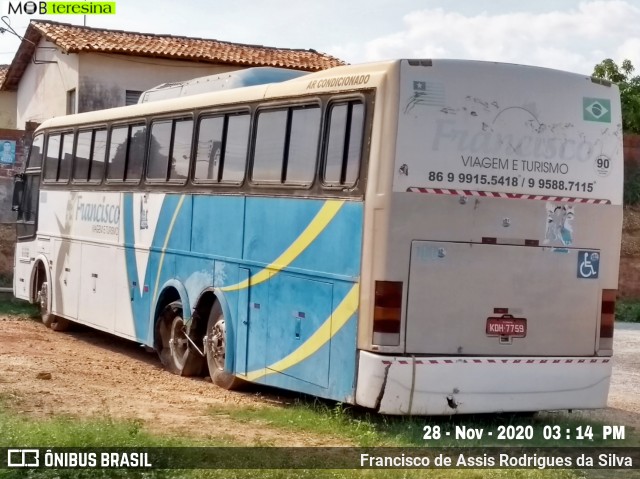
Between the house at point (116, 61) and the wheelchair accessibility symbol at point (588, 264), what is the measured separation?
2446cm

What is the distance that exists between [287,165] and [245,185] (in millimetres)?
905

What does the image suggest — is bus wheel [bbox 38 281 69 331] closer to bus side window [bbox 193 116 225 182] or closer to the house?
bus side window [bbox 193 116 225 182]

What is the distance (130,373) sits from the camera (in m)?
13.5

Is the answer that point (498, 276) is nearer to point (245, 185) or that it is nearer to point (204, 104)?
point (245, 185)

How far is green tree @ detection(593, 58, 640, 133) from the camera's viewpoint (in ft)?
115

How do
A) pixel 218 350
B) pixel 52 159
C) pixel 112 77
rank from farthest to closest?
pixel 112 77 → pixel 52 159 → pixel 218 350

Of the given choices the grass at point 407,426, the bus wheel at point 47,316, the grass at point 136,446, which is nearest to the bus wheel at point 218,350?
the grass at point 407,426

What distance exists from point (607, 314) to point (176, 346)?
202 inches

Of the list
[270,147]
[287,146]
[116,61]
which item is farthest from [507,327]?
[116,61]

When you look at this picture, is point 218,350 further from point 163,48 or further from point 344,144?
point 163,48

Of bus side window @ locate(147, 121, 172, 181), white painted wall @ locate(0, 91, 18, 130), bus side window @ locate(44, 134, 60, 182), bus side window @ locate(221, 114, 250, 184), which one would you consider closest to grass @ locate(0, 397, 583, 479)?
bus side window @ locate(221, 114, 250, 184)

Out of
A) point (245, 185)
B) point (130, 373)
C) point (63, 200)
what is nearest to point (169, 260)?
point (130, 373)

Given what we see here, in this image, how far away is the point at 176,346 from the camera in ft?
44.3

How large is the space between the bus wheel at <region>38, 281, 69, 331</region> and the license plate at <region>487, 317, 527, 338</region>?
31.6 feet
